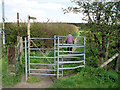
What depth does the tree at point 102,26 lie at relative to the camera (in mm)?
6191

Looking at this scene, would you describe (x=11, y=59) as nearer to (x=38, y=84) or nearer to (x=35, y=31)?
(x=38, y=84)

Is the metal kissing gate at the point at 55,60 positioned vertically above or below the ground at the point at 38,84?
above

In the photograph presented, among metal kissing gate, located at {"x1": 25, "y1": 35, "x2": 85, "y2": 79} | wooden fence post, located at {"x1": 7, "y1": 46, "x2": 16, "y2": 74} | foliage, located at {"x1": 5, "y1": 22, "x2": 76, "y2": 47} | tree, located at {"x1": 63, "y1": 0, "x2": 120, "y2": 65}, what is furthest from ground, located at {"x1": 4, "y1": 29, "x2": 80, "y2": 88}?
foliage, located at {"x1": 5, "y1": 22, "x2": 76, "y2": 47}

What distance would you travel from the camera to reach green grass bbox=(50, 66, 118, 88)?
5.17m

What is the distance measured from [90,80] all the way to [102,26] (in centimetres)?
216

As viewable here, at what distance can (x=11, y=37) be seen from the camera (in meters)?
10.4

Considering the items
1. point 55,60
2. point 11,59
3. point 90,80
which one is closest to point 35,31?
point 55,60

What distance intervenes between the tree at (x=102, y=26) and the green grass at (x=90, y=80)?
0.84 metres

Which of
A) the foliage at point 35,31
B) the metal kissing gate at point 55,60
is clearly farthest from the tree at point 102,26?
the foliage at point 35,31

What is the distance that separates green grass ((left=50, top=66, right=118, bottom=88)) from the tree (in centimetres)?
84

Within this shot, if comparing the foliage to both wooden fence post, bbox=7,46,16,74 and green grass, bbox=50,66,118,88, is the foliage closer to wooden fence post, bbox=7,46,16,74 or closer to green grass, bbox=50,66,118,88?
wooden fence post, bbox=7,46,16,74

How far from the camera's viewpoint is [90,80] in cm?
554

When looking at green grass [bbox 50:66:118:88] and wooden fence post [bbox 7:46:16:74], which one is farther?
wooden fence post [bbox 7:46:16:74]

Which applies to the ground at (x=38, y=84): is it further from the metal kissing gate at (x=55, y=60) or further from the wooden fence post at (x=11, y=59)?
the wooden fence post at (x=11, y=59)
